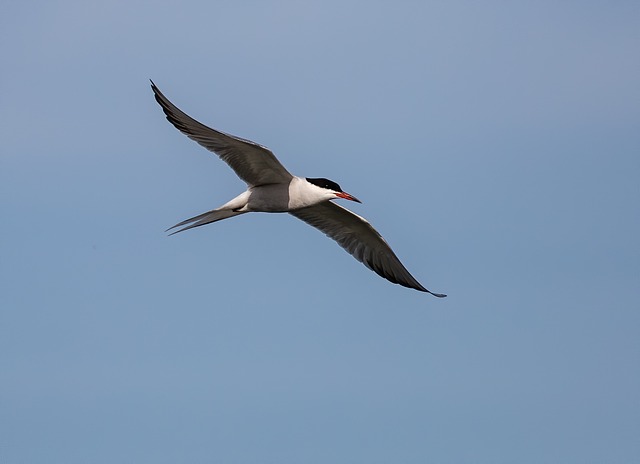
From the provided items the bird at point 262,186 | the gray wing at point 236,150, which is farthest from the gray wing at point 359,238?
the gray wing at point 236,150

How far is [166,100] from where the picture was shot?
1351 centimetres

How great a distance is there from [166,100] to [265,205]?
2.09 metres

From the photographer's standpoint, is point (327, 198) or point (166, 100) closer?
point (166, 100)

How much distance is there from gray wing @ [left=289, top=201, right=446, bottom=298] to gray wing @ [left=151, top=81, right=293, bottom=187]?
1888 mm

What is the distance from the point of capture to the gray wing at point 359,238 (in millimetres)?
16312

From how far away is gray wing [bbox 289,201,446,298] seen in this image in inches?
642

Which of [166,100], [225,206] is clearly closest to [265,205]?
[225,206]

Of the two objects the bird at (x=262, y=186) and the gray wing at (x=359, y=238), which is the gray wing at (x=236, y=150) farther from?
the gray wing at (x=359, y=238)

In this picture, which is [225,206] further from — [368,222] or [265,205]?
[368,222]

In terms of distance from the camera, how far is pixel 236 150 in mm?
14094

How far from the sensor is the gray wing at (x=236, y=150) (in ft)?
44.5

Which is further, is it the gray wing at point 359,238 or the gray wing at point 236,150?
the gray wing at point 359,238

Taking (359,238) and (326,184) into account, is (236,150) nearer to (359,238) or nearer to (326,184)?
(326,184)

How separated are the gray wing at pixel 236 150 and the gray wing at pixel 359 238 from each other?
74.3 inches
